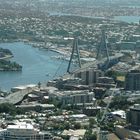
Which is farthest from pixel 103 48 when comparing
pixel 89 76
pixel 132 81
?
pixel 132 81

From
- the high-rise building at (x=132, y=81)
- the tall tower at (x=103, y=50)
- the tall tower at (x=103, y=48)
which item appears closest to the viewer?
the high-rise building at (x=132, y=81)

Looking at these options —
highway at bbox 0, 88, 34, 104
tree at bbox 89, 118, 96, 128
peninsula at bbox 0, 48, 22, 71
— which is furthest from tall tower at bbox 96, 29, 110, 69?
tree at bbox 89, 118, 96, 128

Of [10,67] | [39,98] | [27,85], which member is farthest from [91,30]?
[39,98]

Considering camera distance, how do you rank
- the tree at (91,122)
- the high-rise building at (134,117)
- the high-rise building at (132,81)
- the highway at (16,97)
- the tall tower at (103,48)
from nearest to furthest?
1. the high-rise building at (134,117)
2. the tree at (91,122)
3. the highway at (16,97)
4. the high-rise building at (132,81)
5. the tall tower at (103,48)

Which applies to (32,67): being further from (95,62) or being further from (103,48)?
(103,48)

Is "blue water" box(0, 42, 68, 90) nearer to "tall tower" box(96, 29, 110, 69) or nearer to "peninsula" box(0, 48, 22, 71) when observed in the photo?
"peninsula" box(0, 48, 22, 71)

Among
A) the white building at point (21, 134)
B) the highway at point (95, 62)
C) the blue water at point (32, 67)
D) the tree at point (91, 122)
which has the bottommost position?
A: the blue water at point (32, 67)

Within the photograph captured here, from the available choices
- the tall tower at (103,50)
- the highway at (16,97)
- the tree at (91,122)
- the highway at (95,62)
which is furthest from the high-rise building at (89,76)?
the tree at (91,122)

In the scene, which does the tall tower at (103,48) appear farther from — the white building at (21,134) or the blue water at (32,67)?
the white building at (21,134)

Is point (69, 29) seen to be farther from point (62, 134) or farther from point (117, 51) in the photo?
point (62, 134)
